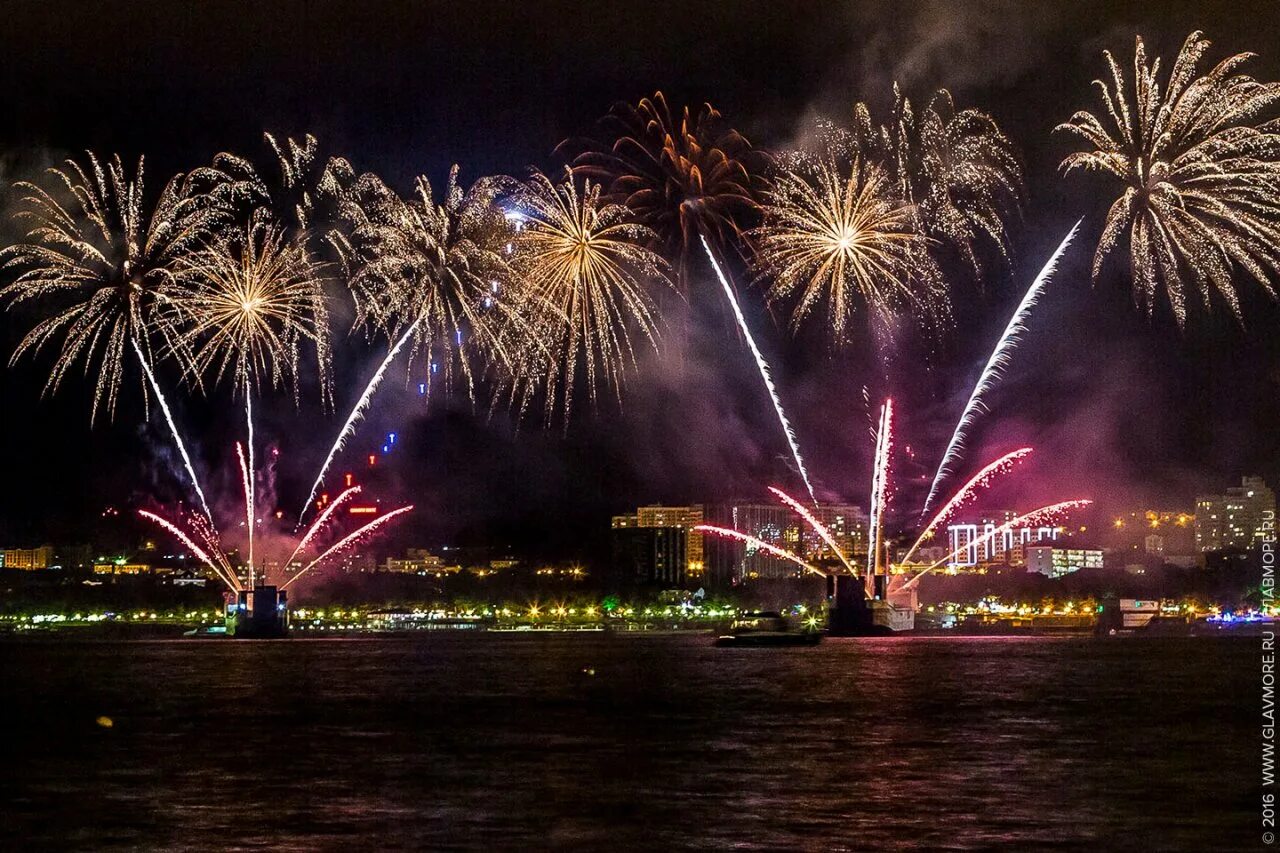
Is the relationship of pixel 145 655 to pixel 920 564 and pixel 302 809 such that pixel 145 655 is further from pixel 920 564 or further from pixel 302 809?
pixel 920 564

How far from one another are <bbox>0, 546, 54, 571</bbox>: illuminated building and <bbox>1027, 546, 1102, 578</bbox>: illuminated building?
334 ft

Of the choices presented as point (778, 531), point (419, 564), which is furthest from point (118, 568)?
point (778, 531)

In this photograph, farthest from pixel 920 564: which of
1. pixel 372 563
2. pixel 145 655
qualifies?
pixel 145 655

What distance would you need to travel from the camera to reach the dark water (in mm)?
23297

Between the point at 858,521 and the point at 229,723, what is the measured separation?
393 ft

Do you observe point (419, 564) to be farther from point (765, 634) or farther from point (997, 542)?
point (765, 634)

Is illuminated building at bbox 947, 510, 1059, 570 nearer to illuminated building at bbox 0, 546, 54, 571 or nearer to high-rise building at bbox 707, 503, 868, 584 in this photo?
high-rise building at bbox 707, 503, 868, 584

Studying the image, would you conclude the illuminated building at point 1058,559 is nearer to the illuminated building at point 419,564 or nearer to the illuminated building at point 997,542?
the illuminated building at point 997,542

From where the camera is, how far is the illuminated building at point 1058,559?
18338 cm

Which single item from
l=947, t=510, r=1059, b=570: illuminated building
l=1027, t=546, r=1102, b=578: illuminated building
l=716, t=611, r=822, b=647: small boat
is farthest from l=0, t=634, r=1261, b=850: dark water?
l=1027, t=546, r=1102, b=578: illuminated building

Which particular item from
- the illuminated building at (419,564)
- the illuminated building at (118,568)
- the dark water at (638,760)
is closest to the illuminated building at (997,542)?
the illuminated building at (419,564)

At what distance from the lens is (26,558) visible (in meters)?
161

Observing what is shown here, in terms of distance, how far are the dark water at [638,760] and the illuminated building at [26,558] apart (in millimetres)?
99632

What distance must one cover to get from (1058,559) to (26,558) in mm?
107056
